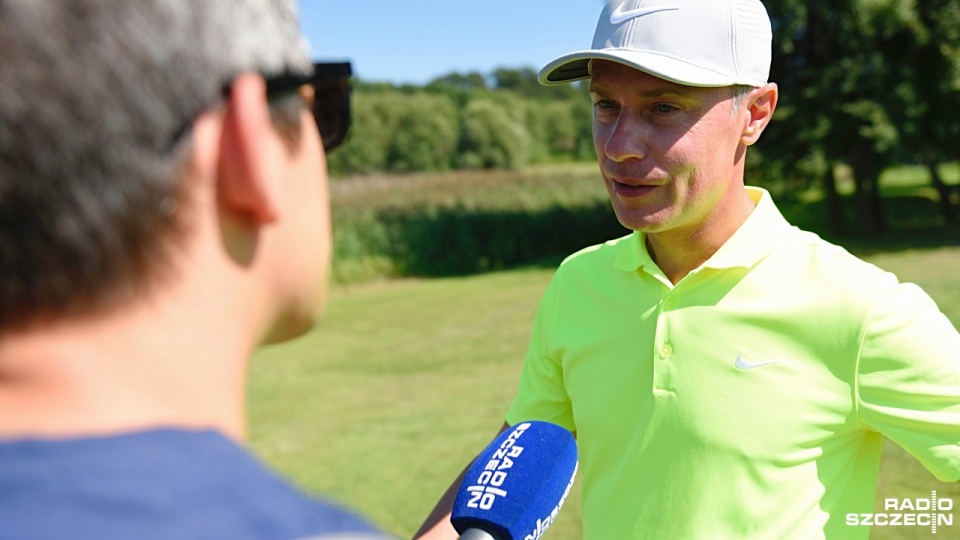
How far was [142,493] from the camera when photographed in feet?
2.33

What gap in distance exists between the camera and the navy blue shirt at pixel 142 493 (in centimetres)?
69

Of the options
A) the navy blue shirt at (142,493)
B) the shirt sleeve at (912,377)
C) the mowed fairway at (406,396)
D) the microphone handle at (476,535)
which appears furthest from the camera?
the mowed fairway at (406,396)

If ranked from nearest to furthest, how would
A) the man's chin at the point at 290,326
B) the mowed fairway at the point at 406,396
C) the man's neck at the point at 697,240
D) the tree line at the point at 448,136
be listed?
1. the man's chin at the point at 290,326
2. the man's neck at the point at 697,240
3. the mowed fairway at the point at 406,396
4. the tree line at the point at 448,136

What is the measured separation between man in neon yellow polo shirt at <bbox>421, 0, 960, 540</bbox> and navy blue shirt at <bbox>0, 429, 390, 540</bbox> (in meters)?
1.33

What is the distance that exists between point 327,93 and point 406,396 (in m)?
9.05

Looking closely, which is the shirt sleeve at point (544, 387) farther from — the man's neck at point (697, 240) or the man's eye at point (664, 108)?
the man's eye at point (664, 108)

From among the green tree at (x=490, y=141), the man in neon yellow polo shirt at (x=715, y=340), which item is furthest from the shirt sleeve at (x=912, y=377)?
the green tree at (x=490, y=141)

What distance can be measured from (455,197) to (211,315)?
23.8m

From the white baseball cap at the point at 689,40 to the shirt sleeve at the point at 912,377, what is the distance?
65 centimetres

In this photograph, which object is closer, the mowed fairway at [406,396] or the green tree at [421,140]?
the mowed fairway at [406,396]

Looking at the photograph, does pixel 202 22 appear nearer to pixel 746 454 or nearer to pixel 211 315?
pixel 211 315

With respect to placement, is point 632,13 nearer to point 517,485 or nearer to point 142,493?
point 517,485

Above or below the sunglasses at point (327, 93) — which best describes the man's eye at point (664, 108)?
below

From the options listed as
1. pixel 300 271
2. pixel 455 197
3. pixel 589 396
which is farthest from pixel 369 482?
pixel 455 197
